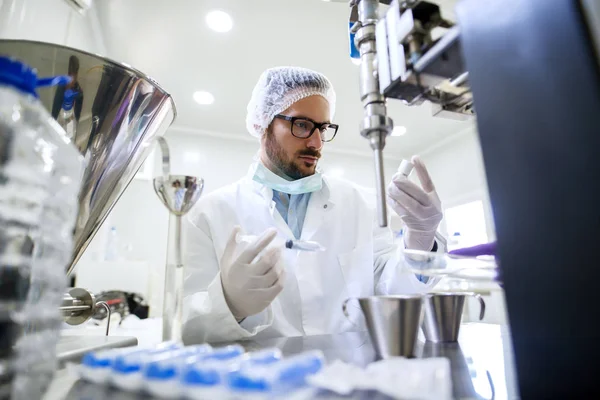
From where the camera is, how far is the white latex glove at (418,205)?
2.49 feet

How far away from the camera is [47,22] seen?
1.27 m

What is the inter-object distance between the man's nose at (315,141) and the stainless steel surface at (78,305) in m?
0.71

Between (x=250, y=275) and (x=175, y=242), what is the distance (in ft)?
0.54

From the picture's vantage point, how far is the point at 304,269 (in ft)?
2.97

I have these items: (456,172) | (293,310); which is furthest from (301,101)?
(456,172)

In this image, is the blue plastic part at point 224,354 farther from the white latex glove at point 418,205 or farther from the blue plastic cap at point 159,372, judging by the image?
the white latex glove at point 418,205

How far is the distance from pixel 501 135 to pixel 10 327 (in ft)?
1.32

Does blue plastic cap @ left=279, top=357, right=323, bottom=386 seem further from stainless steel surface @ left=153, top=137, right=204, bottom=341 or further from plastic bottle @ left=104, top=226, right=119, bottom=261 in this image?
plastic bottle @ left=104, top=226, right=119, bottom=261

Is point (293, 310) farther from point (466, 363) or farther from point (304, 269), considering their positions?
point (466, 363)

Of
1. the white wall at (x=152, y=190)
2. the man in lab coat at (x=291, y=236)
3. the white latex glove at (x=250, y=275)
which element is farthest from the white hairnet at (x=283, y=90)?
the white wall at (x=152, y=190)

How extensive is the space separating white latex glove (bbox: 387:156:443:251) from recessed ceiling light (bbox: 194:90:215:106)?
2085mm

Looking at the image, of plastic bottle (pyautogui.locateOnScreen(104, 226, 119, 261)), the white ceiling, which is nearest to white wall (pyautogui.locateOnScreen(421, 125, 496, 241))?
the white ceiling

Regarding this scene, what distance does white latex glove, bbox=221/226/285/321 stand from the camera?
24.2 inches

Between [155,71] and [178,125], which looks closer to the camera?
[155,71]
